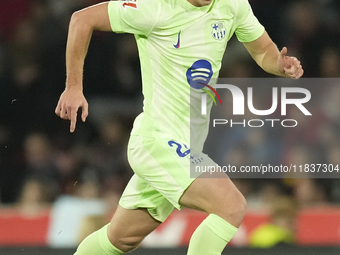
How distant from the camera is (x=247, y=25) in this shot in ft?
9.32

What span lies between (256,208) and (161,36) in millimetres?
2465

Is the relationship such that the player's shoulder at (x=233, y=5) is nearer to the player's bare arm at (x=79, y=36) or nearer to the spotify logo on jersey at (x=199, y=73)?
the spotify logo on jersey at (x=199, y=73)

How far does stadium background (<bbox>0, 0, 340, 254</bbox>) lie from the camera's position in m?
4.52

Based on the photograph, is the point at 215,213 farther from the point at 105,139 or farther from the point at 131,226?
the point at 105,139

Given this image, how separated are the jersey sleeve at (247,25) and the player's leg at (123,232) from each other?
104cm

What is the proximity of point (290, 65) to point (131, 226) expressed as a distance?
43.3 inches

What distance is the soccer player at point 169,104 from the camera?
93.1 inches

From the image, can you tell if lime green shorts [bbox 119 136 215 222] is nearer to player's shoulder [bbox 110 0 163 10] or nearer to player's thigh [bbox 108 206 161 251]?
player's thigh [bbox 108 206 161 251]

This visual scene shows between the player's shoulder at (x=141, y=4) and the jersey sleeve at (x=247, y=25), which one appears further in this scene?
the jersey sleeve at (x=247, y=25)

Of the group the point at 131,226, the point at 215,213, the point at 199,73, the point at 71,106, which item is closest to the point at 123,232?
the point at 131,226

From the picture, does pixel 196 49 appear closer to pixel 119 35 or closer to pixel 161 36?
pixel 161 36

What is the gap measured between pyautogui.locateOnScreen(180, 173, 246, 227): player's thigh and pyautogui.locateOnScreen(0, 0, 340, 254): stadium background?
2.17 meters

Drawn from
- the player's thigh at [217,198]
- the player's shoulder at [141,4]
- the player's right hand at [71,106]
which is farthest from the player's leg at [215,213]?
the player's shoulder at [141,4]

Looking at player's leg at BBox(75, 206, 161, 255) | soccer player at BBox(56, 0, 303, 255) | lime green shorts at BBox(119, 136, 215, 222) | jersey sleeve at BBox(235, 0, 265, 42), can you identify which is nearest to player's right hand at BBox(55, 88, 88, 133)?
soccer player at BBox(56, 0, 303, 255)
